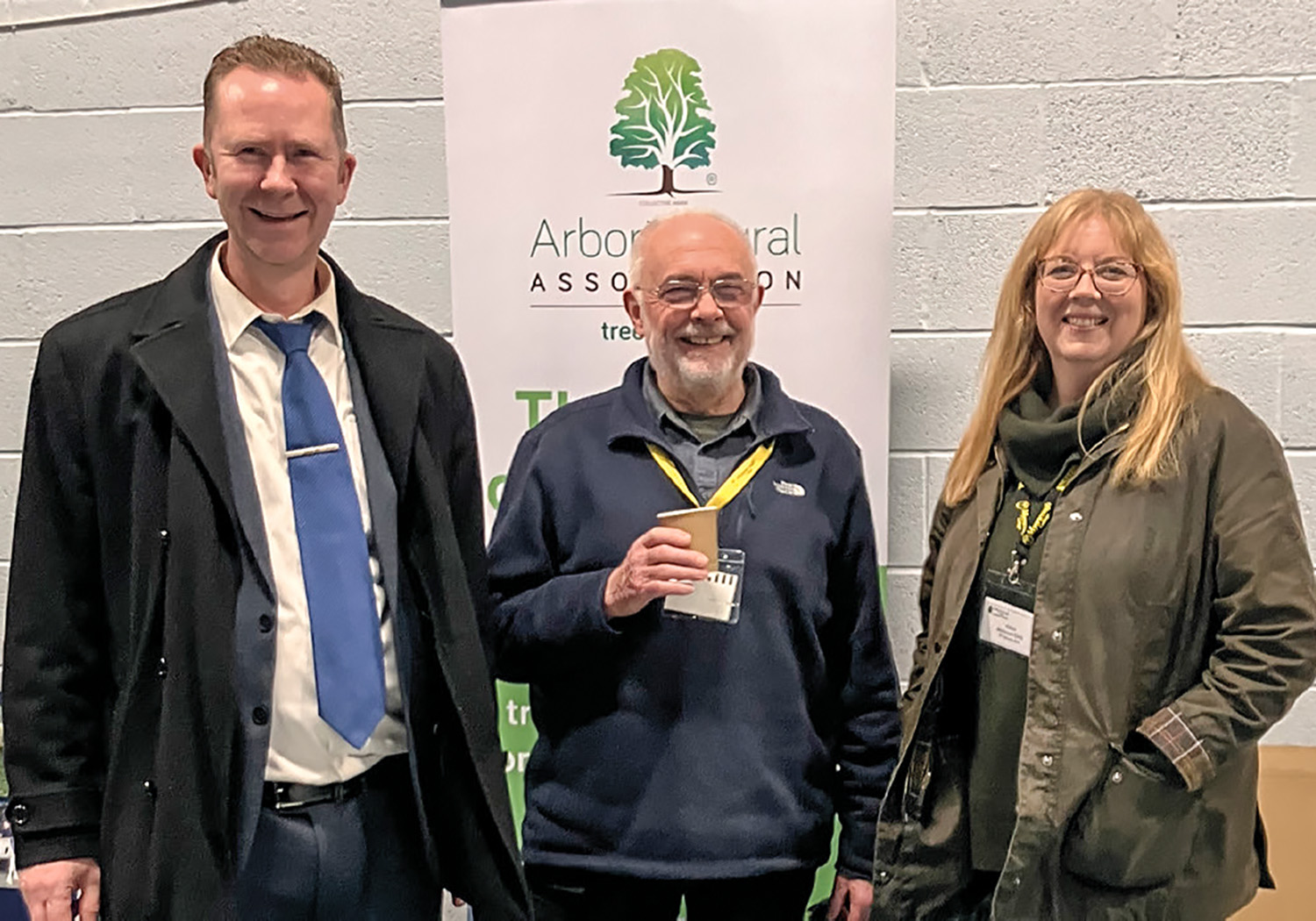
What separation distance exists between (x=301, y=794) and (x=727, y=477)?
735mm

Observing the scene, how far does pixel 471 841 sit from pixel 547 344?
932mm

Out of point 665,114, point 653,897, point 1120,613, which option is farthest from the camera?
point 665,114

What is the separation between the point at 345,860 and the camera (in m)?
1.42

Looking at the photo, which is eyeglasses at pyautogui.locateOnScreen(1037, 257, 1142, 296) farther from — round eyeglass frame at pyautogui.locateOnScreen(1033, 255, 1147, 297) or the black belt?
the black belt

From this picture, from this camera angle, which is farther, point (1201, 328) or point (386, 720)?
point (1201, 328)

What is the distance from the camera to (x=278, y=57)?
4.59 feet

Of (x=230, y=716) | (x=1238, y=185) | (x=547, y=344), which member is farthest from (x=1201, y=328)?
(x=230, y=716)

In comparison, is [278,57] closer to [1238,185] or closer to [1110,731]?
[1110,731]

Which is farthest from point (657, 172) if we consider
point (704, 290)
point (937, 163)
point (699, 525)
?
point (699, 525)

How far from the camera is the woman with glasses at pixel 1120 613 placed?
4.85 ft

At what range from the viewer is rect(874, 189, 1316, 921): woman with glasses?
4.85 ft

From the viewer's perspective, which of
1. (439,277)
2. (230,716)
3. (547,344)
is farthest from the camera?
(439,277)

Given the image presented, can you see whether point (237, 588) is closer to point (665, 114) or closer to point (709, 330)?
point (709, 330)

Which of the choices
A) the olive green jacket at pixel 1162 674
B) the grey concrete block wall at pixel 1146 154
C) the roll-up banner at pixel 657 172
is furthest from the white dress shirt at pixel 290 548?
the grey concrete block wall at pixel 1146 154
